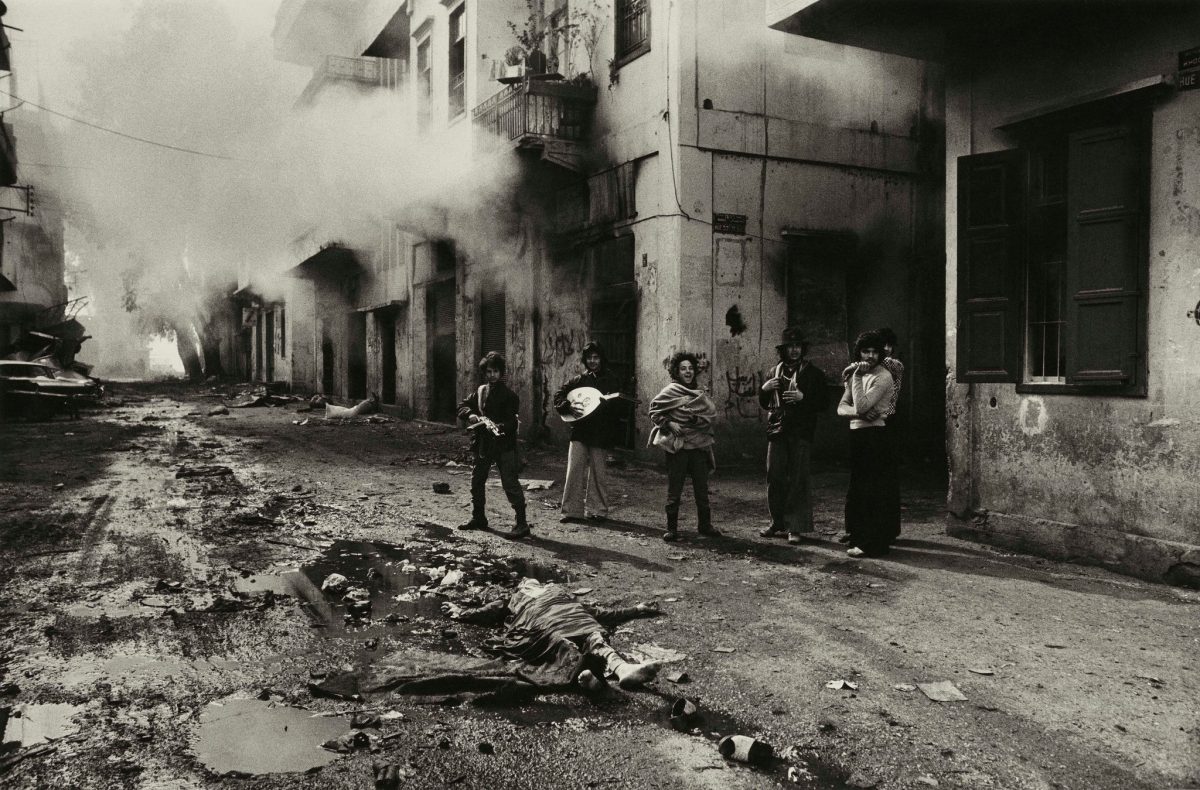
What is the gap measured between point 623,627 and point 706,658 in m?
0.64

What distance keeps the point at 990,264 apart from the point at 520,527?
14.1 ft

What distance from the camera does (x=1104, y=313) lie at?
5.77m

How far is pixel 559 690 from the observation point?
3.64 m

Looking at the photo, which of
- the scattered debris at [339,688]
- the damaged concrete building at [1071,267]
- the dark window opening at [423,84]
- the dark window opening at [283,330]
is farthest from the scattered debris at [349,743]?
the dark window opening at [283,330]

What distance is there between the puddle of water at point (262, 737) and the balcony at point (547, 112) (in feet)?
33.7

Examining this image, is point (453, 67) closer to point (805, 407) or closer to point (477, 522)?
point (477, 522)

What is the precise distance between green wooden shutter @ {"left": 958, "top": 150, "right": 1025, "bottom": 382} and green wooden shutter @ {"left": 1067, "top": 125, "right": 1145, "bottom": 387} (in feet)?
1.67

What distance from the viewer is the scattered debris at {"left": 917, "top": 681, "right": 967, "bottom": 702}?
11.7 ft

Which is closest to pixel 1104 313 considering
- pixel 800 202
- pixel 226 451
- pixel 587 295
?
pixel 800 202

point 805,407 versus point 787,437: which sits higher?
point 805,407

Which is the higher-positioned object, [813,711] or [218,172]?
[218,172]

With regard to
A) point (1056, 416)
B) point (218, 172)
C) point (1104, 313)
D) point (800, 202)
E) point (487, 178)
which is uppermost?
point (218, 172)

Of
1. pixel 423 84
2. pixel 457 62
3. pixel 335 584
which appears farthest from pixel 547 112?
pixel 335 584

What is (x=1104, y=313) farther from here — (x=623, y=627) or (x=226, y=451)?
(x=226, y=451)
